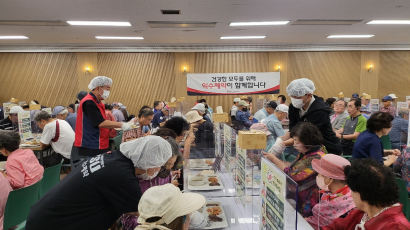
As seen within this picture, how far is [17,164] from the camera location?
272 cm

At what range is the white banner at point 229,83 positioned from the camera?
9062mm

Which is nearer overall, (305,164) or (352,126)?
(305,164)

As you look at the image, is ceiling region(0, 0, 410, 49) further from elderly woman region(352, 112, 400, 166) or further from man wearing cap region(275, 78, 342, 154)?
elderly woman region(352, 112, 400, 166)

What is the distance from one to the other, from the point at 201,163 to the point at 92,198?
1.82 meters

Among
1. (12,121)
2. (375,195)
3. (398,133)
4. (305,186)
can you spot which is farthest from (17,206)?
(398,133)

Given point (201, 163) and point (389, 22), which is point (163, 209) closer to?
point (201, 163)

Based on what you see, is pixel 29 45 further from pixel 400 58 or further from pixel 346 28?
pixel 400 58

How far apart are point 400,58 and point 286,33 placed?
6.86 meters

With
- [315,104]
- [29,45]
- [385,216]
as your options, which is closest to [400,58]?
[315,104]

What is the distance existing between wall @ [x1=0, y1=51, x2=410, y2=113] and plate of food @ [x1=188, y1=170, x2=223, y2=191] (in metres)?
8.85

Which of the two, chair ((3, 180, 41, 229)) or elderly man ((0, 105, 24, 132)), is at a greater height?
elderly man ((0, 105, 24, 132))

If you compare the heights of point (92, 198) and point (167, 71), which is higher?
point (167, 71)

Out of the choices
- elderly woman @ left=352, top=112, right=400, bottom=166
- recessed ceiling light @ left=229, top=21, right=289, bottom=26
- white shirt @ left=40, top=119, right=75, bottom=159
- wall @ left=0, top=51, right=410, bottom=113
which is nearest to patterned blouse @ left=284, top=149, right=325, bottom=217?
elderly woman @ left=352, top=112, right=400, bottom=166

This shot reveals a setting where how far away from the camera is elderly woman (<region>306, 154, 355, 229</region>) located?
1.69 m
